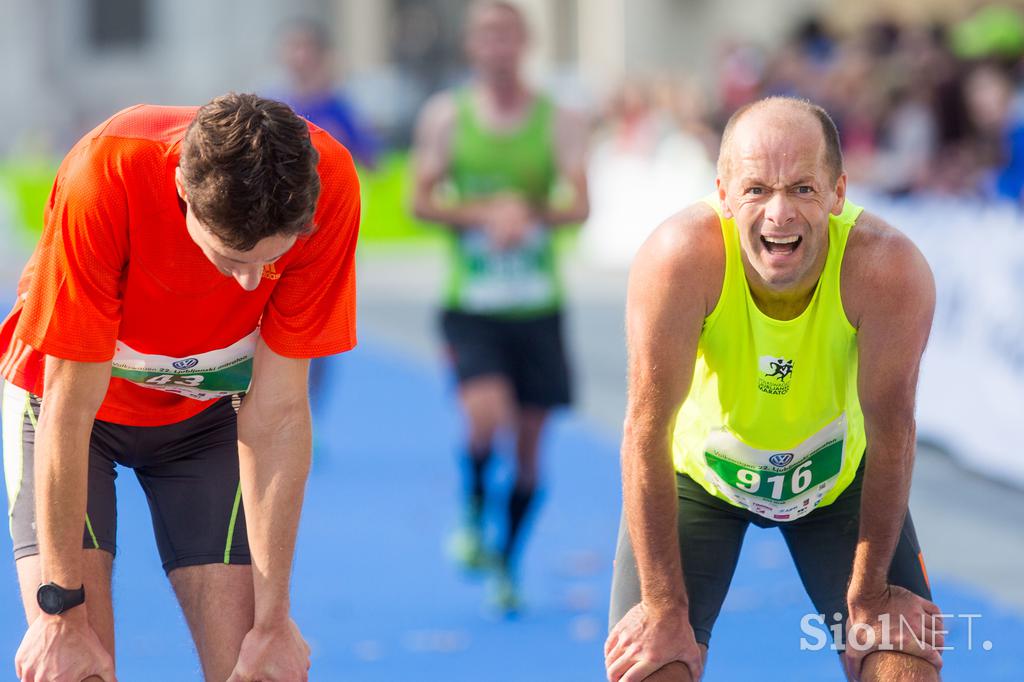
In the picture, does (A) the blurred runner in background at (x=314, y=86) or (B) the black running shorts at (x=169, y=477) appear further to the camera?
(A) the blurred runner in background at (x=314, y=86)

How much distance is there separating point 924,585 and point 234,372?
1.73m

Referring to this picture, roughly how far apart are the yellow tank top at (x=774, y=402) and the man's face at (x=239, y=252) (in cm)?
99

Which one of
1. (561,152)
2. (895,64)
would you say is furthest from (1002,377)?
(895,64)

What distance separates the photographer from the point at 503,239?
6.21m

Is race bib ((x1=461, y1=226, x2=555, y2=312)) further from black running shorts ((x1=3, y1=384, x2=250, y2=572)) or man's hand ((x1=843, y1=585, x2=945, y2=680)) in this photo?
man's hand ((x1=843, y1=585, x2=945, y2=680))

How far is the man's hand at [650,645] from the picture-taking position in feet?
11.4

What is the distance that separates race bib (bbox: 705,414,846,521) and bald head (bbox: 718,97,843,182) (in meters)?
0.64

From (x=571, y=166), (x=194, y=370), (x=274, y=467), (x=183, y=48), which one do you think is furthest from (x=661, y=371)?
(x=183, y=48)

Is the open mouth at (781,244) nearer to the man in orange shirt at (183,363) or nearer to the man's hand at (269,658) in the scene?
the man in orange shirt at (183,363)

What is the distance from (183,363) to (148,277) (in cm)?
29

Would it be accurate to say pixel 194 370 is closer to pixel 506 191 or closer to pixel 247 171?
pixel 247 171

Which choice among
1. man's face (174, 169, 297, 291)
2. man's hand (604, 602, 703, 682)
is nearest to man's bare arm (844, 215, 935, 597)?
man's hand (604, 602, 703, 682)

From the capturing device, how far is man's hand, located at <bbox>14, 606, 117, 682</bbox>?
3262mm

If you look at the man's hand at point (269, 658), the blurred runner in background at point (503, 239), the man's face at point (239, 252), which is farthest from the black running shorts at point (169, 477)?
the blurred runner in background at point (503, 239)
